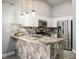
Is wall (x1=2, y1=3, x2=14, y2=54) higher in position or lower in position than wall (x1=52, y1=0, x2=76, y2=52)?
lower

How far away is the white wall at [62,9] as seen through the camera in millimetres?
5129

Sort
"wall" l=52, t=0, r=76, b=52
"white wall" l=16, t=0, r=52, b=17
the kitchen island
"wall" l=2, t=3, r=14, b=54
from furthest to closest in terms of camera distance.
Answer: "wall" l=52, t=0, r=76, b=52 < "white wall" l=16, t=0, r=52, b=17 < "wall" l=2, t=3, r=14, b=54 < the kitchen island

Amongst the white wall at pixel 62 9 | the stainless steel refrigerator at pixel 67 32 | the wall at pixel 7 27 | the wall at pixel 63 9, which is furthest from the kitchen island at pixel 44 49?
the white wall at pixel 62 9

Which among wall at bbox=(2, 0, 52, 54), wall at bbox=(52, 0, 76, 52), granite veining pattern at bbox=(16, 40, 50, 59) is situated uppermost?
wall at bbox=(52, 0, 76, 52)

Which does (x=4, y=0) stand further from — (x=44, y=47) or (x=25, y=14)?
(x=44, y=47)

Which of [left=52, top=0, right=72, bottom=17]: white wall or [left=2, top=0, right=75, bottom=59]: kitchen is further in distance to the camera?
[left=52, top=0, right=72, bottom=17]: white wall

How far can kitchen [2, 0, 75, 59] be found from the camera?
3986 mm

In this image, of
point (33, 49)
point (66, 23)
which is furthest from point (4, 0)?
point (66, 23)

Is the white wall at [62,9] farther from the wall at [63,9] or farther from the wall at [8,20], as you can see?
the wall at [8,20]

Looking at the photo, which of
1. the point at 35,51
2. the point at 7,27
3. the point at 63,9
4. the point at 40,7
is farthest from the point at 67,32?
the point at 7,27

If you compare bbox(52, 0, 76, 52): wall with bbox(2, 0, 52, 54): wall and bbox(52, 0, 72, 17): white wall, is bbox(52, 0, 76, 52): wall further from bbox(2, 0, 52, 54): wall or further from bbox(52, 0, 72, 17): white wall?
bbox(2, 0, 52, 54): wall

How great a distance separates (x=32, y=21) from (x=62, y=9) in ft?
7.59

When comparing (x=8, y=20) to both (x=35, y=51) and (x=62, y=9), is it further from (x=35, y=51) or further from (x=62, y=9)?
(x=62, y=9)

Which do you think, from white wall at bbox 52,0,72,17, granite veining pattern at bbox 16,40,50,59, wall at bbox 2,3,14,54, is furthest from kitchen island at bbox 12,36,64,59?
white wall at bbox 52,0,72,17
